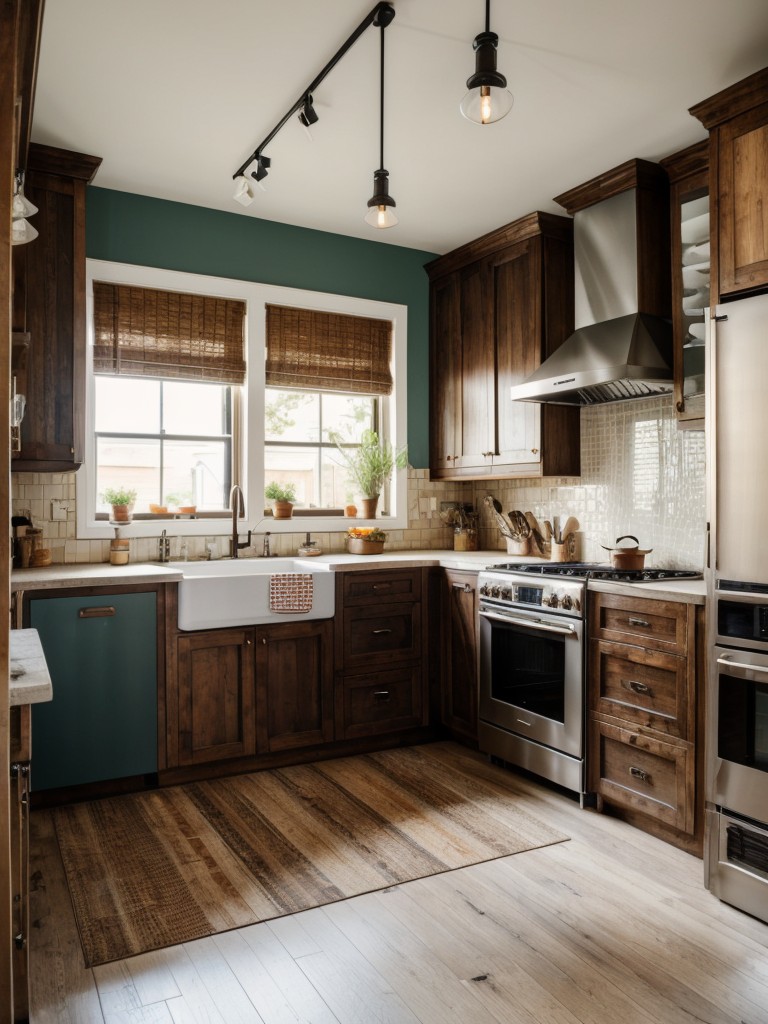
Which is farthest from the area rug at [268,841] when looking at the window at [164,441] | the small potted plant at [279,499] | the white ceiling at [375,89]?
the white ceiling at [375,89]

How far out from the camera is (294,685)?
12.1 ft

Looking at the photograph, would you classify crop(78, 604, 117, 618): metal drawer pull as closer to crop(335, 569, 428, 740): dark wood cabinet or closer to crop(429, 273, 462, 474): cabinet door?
crop(335, 569, 428, 740): dark wood cabinet

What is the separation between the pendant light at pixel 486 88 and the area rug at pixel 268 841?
2.42 meters

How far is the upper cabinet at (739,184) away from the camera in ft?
8.27

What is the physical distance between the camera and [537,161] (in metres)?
3.45

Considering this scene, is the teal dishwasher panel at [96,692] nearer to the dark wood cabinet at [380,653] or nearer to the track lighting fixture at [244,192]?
the dark wood cabinet at [380,653]

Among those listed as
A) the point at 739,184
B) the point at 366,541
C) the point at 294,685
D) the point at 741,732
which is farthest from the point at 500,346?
the point at 741,732

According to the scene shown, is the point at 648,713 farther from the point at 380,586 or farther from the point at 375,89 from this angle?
the point at 375,89

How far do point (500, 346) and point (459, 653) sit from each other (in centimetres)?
171

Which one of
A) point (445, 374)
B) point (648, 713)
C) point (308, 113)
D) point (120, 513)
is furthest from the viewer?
point (445, 374)

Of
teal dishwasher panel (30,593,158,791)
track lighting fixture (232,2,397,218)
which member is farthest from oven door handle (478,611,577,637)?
track lighting fixture (232,2,397,218)

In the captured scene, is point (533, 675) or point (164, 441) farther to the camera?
point (164, 441)

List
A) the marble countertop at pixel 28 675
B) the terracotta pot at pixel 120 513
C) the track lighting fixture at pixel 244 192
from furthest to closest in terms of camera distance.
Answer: the terracotta pot at pixel 120 513
the track lighting fixture at pixel 244 192
the marble countertop at pixel 28 675

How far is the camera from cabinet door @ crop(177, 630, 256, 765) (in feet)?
11.3
